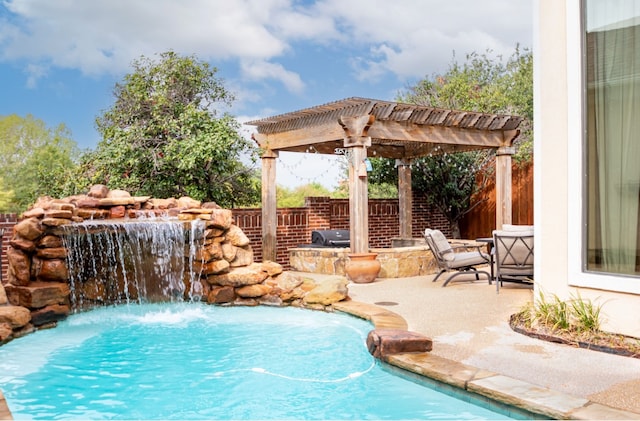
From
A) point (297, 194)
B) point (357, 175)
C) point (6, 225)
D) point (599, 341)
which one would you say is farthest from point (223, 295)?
point (297, 194)

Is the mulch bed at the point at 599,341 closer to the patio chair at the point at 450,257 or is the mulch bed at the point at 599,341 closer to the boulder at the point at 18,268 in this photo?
the patio chair at the point at 450,257

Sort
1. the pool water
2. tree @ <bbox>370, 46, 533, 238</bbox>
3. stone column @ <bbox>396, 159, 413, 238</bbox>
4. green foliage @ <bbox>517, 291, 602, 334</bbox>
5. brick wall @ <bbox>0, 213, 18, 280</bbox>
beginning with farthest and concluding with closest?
tree @ <bbox>370, 46, 533, 238</bbox>, stone column @ <bbox>396, 159, 413, 238</bbox>, brick wall @ <bbox>0, 213, 18, 280</bbox>, green foliage @ <bbox>517, 291, 602, 334</bbox>, the pool water

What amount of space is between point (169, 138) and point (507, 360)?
7.50 metres

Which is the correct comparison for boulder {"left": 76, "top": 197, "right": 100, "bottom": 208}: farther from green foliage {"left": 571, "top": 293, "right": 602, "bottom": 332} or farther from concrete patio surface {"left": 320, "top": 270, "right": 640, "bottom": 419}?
green foliage {"left": 571, "top": 293, "right": 602, "bottom": 332}

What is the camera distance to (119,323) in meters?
6.86

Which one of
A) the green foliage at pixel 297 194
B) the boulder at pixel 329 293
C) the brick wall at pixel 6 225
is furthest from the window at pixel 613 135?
the green foliage at pixel 297 194

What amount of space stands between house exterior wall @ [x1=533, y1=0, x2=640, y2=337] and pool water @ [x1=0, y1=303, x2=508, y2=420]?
77.1 inches

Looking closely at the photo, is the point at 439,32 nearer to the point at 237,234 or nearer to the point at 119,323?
the point at 237,234

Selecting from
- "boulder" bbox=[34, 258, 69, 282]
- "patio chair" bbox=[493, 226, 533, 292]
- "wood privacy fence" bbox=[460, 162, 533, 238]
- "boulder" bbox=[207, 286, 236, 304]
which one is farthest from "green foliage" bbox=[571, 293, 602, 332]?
"wood privacy fence" bbox=[460, 162, 533, 238]

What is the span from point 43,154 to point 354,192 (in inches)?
569

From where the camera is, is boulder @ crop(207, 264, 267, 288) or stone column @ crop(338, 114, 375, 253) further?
stone column @ crop(338, 114, 375, 253)

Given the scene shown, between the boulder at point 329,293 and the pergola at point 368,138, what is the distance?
1.55 m

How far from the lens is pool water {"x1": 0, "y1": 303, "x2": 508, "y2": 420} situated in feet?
12.8

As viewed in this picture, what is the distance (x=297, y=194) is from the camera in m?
23.0
